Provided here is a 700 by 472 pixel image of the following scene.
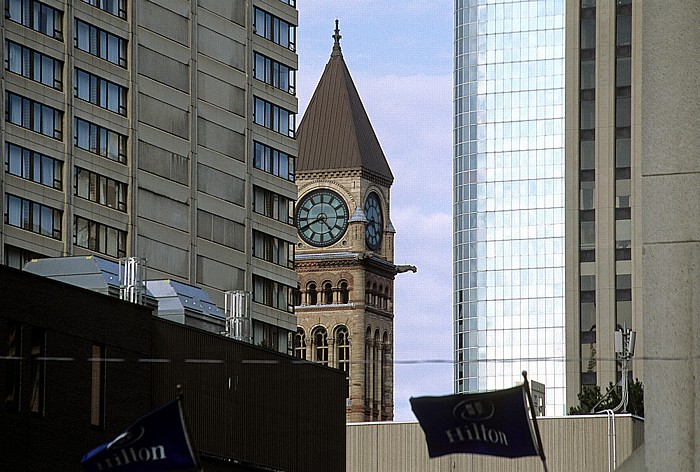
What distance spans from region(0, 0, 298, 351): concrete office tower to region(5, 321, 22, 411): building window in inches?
1762

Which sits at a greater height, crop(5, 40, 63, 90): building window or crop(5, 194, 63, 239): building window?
crop(5, 40, 63, 90): building window

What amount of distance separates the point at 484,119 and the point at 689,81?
128274 millimetres

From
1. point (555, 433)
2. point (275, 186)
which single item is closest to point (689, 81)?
point (555, 433)

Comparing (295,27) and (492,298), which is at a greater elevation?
(295,27)

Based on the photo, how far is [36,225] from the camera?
9194cm

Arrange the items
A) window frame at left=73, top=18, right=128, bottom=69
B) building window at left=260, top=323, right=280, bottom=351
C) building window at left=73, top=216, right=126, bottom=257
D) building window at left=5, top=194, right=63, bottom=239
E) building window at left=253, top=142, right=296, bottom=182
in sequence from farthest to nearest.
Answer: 1. building window at left=253, top=142, right=296, bottom=182
2. building window at left=260, top=323, right=280, bottom=351
3. window frame at left=73, top=18, right=128, bottom=69
4. building window at left=73, top=216, right=126, bottom=257
5. building window at left=5, top=194, right=63, bottom=239

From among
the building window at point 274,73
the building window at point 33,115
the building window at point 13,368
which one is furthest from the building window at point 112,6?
the building window at point 13,368

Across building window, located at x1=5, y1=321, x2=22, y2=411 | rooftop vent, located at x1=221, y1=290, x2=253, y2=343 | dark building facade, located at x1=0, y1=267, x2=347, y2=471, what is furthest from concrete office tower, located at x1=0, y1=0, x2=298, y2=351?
building window, located at x1=5, y1=321, x2=22, y2=411

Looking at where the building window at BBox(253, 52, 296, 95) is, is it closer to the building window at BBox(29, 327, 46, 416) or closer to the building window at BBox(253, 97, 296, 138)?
the building window at BBox(253, 97, 296, 138)

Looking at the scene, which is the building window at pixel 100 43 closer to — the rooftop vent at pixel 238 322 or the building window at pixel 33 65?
the building window at pixel 33 65

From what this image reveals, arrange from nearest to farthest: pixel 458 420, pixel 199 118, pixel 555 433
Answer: pixel 458 420
pixel 555 433
pixel 199 118

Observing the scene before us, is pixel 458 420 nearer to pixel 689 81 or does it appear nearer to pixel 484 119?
pixel 689 81

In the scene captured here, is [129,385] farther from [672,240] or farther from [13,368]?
[672,240]

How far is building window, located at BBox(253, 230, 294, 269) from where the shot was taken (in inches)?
4491
